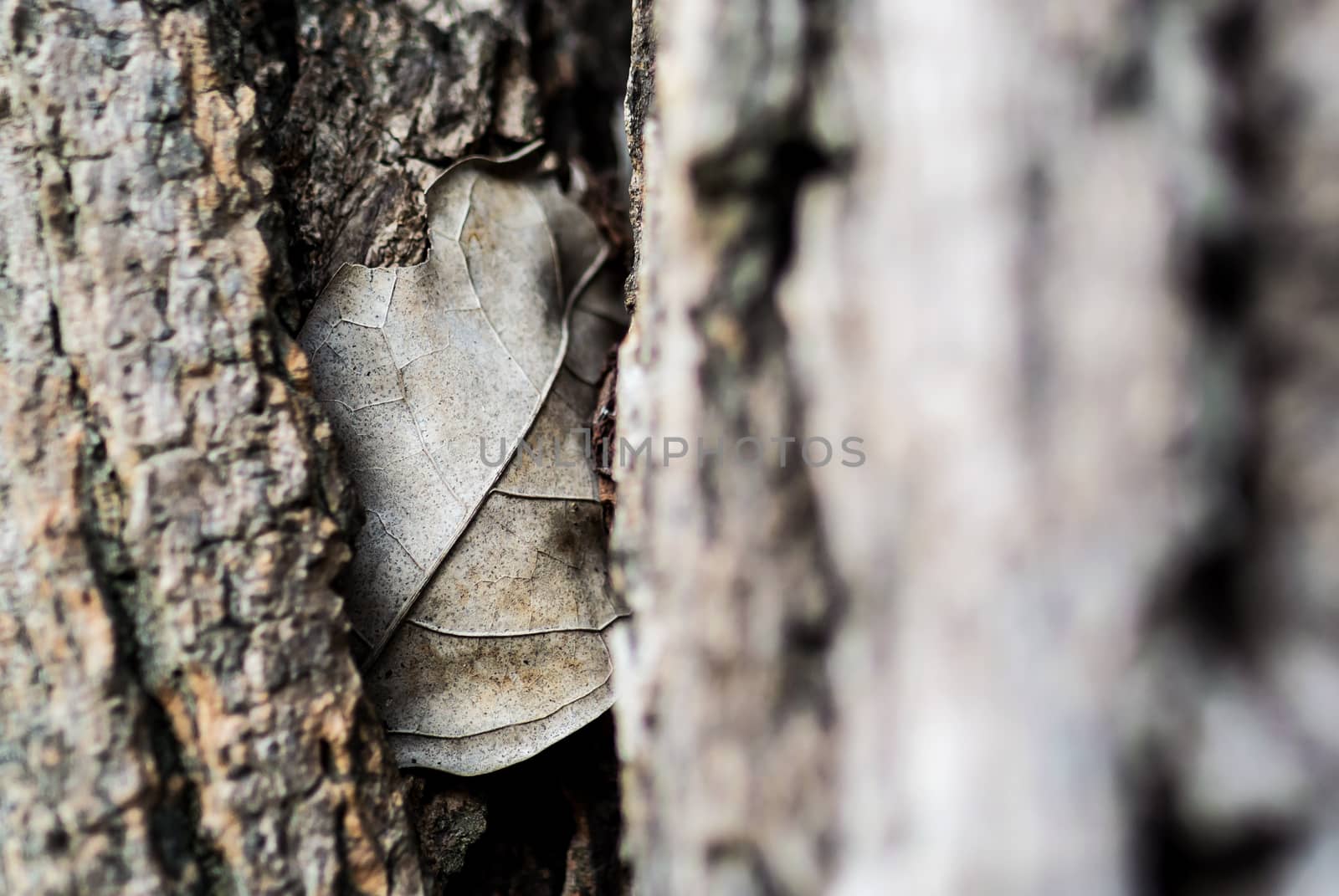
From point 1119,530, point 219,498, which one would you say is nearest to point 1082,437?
point 1119,530

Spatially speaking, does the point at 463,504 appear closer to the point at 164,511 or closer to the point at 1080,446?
the point at 164,511

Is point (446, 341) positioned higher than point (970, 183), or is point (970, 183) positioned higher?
point (970, 183)

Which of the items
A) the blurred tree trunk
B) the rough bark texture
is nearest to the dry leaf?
the rough bark texture

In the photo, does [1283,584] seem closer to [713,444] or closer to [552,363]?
[713,444]

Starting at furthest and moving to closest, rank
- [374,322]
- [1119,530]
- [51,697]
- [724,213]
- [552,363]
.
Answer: [552,363], [374,322], [51,697], [724,213], [1119,530]

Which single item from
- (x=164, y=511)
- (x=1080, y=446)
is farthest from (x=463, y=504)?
(x=1080, y=446)

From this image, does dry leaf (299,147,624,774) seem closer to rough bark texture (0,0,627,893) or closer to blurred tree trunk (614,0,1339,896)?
rough bark texture (0,0,627,893)

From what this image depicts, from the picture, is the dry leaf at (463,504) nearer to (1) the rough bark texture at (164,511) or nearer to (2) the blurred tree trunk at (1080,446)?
(1) the rough bark texture at (164,511)

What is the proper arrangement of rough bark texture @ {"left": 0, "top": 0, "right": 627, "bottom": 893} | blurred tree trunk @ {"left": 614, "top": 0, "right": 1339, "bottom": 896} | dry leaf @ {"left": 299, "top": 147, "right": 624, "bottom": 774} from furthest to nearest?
dry leaf @ {"left": 299, "top": 147, "right": 624, "bottom": 774}
rough bark texture @ {"left": 0, "top": 0, "right": 627, "bottom": 893}
blurred tree trunk @ {"left": 614, "top": 0, "right": 1339, "bottom": 896}

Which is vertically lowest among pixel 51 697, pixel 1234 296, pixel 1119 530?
pixel 51 697
